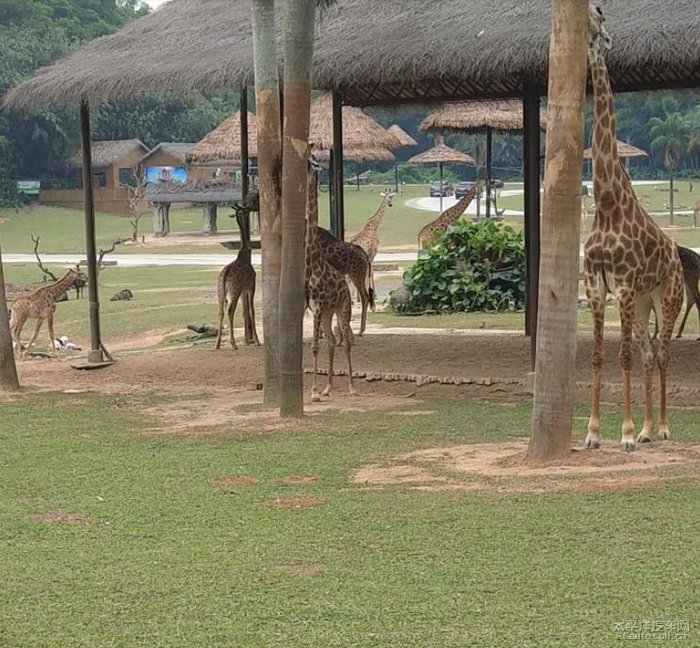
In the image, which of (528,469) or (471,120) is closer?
(528,469)

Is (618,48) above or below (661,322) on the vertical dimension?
above

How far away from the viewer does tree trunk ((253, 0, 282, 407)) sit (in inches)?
445

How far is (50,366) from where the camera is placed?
16.0 meters

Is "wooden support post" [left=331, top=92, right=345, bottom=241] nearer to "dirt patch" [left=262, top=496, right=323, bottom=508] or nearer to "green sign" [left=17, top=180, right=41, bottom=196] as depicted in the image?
"dirt patch" [left=262, top=496, right=323, bottom=508]

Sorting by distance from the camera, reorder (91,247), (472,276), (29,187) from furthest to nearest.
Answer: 1. (29,187)
2. (472,276)
3. (91,247)

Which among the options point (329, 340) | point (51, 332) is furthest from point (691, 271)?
point (51, 332)

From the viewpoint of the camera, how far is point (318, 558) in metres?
6.26

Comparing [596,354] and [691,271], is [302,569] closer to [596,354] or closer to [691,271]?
[596,354]

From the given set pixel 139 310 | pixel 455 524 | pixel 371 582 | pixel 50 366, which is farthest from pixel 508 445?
pixel 139 310

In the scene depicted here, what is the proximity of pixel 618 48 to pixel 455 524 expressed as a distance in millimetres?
5769

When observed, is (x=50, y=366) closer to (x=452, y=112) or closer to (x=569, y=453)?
(x=569, y=453)

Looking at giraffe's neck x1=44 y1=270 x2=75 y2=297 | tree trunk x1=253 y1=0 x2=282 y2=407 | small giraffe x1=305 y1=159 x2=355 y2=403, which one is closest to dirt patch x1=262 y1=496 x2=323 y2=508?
tree trunk x1=253 y1=0 x2=282 y2=407

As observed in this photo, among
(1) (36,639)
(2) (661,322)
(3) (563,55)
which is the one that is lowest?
(1) (36,639)

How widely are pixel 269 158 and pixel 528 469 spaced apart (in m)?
4.30
